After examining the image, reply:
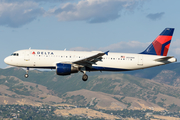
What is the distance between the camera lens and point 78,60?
5547 centimetres

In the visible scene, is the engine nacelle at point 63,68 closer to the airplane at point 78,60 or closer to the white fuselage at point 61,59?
the airplane at point 78,60

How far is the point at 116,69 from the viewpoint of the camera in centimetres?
6050

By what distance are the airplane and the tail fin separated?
225 centimetres

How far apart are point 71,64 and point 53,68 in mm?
4197

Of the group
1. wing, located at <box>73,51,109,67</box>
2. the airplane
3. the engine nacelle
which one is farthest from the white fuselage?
the engine nacelle

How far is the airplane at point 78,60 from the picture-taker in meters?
56.3

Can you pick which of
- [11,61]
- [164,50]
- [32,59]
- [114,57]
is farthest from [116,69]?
[11,61]

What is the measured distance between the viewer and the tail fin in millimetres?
65062

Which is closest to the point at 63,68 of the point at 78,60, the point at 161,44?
the point at 78,60

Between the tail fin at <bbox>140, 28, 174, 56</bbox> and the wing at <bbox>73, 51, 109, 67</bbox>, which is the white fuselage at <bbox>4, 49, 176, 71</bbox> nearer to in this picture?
the wing at <bbox>73, 51, 109, 67</bbox>

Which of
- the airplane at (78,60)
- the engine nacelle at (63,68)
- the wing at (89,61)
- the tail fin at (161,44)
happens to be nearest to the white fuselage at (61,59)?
the airplane at (78,60)

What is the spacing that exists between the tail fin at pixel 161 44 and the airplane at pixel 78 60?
7.39 feet

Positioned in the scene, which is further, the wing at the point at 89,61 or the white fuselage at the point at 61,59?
the white fuselage at the point at 61,59

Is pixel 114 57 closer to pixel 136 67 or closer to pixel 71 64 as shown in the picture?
pixel 136 67
